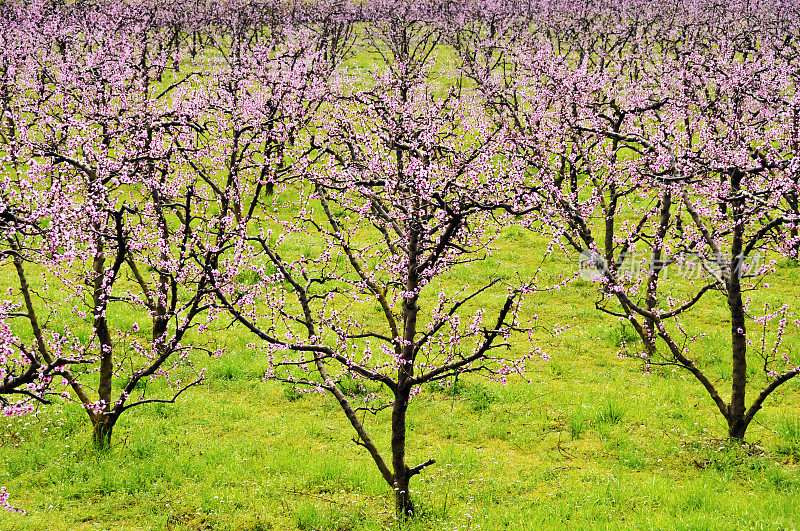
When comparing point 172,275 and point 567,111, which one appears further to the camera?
point 567,111

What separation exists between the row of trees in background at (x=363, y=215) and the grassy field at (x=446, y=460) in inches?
25.0

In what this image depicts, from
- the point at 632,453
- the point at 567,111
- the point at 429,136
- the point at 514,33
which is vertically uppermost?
the point at 514,33

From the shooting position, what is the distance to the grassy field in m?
9.62

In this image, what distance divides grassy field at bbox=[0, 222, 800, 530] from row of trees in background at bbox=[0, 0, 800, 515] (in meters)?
0.63

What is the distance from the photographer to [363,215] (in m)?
13.0

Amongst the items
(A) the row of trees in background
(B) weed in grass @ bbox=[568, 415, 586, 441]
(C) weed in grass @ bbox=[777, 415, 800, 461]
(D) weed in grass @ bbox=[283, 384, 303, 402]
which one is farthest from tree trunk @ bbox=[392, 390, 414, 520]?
(C) weed in grass @ bbox=[777, 415, 800, 461]

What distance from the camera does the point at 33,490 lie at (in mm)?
10484

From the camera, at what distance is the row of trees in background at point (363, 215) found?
984cm

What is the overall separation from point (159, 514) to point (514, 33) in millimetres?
50484

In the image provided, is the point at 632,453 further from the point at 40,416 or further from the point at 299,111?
the point at 299,111

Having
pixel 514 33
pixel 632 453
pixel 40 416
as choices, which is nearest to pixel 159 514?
pixel 40 416

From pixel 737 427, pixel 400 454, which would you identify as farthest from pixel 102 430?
pixel 737 427

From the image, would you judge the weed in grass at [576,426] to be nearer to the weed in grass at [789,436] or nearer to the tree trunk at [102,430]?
the weed in grass at [789,436]

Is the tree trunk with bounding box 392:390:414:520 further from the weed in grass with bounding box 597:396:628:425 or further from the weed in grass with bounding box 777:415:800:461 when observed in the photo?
the weed in grass with bounding box 777:415:800:461
